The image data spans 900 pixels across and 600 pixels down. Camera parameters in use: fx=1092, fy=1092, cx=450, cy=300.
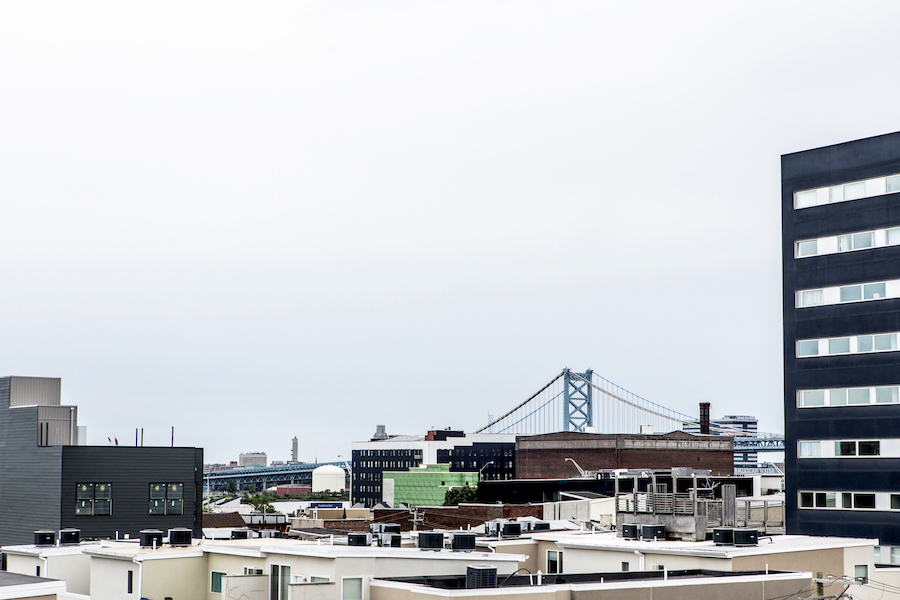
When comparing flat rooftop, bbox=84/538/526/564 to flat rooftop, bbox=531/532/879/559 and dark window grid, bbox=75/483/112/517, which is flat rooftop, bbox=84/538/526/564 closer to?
flat rooftop, bbox=531/532/879/559

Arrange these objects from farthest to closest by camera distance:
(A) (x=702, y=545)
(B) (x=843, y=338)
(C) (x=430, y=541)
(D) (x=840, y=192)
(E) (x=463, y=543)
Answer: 1. (D) (x=840, y=192)
2. (B) (x=843, y=338)
3. (E) (x=463, y=543)
4. (A) (x=702, y=545)
5. (C) (x=430, y=541)

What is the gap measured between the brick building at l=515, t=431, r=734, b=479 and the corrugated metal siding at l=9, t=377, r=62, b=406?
10866cm

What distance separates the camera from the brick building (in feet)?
569

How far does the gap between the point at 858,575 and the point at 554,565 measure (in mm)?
12792

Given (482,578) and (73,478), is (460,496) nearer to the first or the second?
(73,478)

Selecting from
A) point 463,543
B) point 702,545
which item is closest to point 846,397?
point 702,545

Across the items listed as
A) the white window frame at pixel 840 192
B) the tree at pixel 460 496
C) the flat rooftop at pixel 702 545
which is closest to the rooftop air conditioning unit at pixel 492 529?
the flat rooftop at pixel 702 545

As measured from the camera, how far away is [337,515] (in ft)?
410

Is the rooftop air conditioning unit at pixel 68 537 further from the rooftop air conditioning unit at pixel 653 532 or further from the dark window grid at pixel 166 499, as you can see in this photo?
the rooftop air conditioning unit at pixel 653 532

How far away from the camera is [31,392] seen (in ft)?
253

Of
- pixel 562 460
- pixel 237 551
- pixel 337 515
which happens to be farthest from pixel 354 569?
pixel 562 460

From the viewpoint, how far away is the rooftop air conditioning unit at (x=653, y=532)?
46.8 meters

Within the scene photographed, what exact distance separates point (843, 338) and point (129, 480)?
48.4 meters

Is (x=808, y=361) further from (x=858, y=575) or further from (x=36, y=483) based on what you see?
(x=36, y=483)
